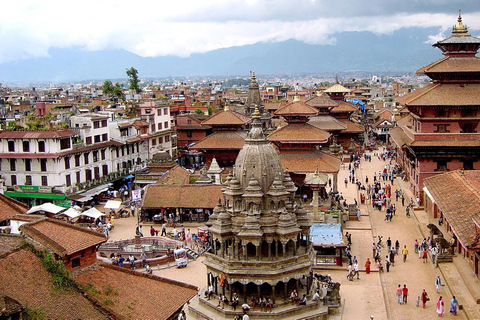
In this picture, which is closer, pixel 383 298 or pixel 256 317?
pixel 256 317

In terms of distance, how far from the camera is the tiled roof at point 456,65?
4194 centimetres

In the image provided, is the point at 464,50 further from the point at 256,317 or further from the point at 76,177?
the point at 76,177

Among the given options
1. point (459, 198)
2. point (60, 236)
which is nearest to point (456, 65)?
point (459, 198)

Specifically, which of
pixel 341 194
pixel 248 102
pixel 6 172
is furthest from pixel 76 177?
pixel 248 102

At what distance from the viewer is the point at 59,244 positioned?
1998 centimetres

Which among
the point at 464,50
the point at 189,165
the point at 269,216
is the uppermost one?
the point at 464,50

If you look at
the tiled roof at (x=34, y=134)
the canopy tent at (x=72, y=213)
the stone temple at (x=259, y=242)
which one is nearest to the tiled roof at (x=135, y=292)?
the stone temple at (x=259, y=242)

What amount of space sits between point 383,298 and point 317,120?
39830 mm

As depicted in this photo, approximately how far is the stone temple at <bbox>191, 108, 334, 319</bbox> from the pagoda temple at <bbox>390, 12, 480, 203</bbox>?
20.4m

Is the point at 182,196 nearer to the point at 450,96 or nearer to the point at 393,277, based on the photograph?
the point at 393,277

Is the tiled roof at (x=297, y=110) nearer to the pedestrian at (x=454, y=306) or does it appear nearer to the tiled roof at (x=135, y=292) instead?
the pedestrian at (x=454, y=306)

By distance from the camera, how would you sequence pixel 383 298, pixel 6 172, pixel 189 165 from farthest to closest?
1. pixel 189 165
2. pixel 6 172
3. pixel 383 298

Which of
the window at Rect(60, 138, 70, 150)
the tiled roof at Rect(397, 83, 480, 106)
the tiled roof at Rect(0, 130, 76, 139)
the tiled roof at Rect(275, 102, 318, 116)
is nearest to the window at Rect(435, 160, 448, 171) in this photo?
the tiled roof at Rect(397, 83, 480, 106)

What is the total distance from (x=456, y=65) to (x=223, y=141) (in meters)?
22.1
